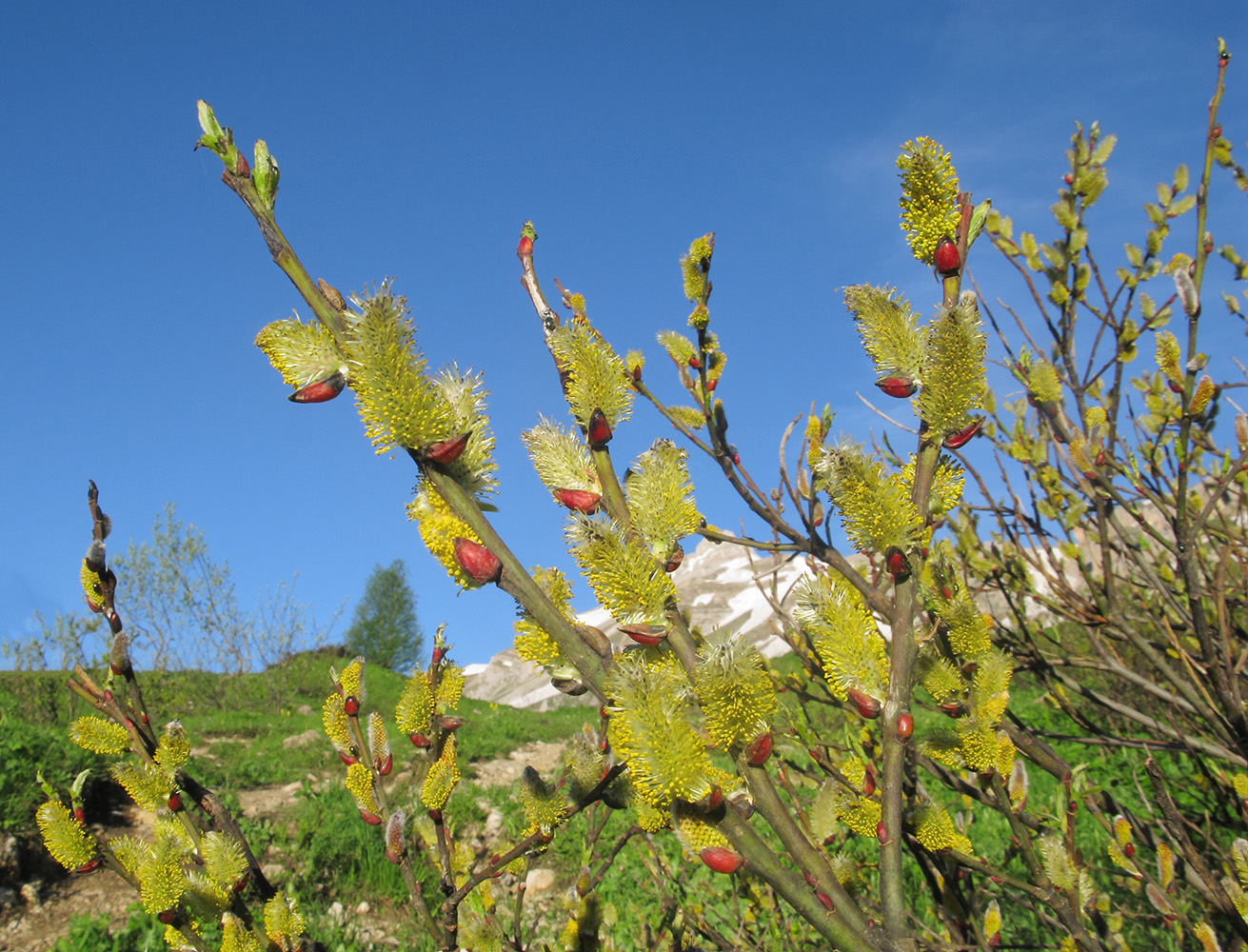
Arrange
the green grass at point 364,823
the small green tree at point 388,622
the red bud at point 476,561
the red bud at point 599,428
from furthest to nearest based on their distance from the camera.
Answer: the small green tree at point 388,622
the green grass at point 364,823
the red bud at point 599,428
the red bud at point 476,561

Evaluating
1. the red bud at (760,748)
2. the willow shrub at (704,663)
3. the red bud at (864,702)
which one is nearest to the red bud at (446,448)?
the willow shrub at (704,663)

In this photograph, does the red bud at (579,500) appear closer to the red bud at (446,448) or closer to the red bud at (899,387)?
the red bud at (446,448)

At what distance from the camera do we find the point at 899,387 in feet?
3.03

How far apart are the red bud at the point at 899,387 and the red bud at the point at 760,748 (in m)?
0.44

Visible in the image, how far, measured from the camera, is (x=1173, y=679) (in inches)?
82.4

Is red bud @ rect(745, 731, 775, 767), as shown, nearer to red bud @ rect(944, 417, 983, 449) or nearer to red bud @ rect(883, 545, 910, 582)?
red bud @ rect(883, 545, 910, 582)

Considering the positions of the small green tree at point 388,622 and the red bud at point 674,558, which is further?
the small green tree at point 388,622

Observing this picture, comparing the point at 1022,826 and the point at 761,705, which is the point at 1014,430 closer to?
the point at 1022,826

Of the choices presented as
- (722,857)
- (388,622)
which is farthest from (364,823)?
(388,622)

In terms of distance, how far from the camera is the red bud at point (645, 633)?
781 mm

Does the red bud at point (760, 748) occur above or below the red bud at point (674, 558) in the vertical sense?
below

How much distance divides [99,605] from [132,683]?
0.18 m

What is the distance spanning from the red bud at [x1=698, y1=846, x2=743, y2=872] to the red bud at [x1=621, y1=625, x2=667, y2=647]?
215 millimetres

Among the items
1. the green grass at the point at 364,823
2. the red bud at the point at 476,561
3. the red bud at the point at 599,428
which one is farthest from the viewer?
the green grass at the point at 364,823
